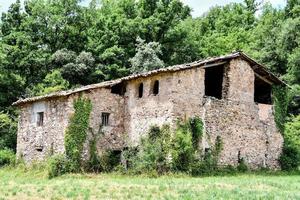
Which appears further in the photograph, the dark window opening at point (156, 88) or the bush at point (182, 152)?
the dark window opening at point (156, 88)

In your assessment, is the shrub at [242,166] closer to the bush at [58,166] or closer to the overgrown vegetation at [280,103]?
the overgrown vegetation at [280,103]

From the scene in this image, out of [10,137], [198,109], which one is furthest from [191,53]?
[198,109]

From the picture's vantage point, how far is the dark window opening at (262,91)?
3409cm

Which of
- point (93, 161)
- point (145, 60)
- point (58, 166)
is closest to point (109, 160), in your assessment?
point (93, 161)

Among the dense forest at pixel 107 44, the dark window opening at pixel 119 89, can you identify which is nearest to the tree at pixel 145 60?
the dense forest at pixel 107 44

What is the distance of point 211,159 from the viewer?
2881 cm

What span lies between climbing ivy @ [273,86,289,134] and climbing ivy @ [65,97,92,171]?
12.6 m

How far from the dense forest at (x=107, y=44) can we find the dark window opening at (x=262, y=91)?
297 inches

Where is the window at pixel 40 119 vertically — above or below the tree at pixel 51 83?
below

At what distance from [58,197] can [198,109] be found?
12.6m

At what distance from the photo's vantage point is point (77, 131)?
95.9ft

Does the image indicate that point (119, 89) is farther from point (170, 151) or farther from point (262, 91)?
point (262, 91)

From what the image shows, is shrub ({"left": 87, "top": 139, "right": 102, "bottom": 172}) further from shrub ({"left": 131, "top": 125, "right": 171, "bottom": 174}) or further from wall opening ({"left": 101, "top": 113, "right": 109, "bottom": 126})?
shrub ({"left": 131, "top": 125, "right": 171, "bottom": 174})

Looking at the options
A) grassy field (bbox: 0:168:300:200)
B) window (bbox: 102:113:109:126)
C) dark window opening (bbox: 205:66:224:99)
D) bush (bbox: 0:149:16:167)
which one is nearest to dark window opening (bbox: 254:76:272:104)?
dark window opening (bbox: 205:66:224:99)
